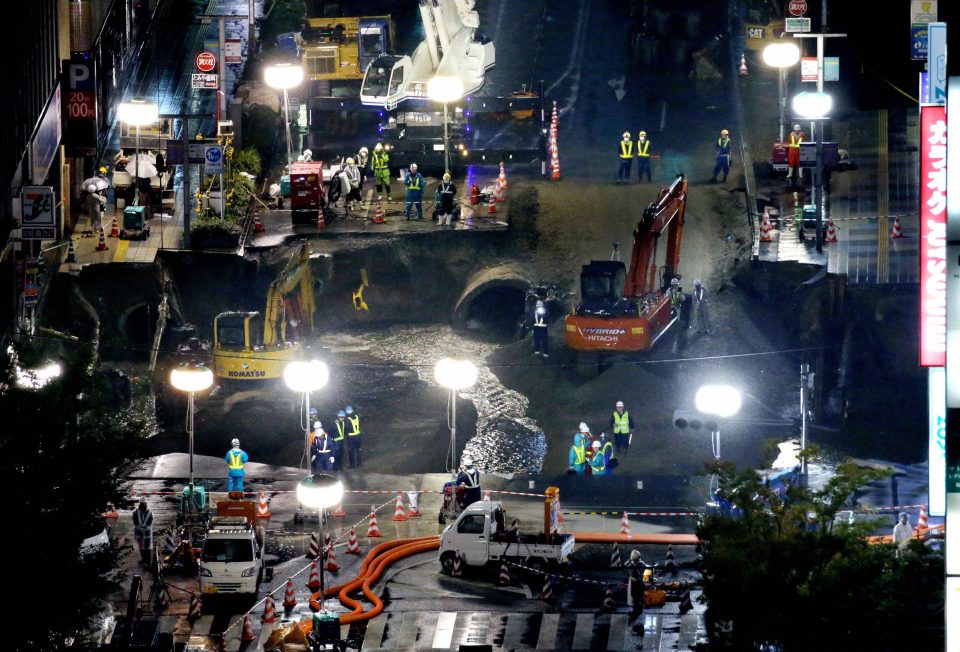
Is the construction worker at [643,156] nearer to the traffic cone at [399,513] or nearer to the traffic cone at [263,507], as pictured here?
the traffic cone at [399,513]

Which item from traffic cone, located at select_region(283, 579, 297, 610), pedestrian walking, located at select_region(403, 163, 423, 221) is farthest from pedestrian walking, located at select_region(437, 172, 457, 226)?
traffic cone, located at select_region(283, 579, 297, 610)

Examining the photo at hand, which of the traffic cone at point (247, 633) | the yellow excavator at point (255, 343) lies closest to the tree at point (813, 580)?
the traffic cone at point (247, 633)

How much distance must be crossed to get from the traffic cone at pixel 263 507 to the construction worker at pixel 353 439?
3.83 metres

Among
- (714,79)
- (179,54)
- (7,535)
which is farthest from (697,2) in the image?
(7,535)

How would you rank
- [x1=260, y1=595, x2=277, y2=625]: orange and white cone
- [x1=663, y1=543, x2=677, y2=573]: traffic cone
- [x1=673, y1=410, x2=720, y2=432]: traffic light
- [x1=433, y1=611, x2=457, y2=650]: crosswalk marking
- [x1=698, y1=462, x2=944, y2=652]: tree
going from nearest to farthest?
[x1=698, y1=462, x2=944, y2=652]: tree → [x1=433, y1=611, x2=457, y2=650]: crosswalk marking → [x1=260, y1=595, x2=277, y2=625]: orange and white cone → [x1=663, y1=543, x2=677, y2=573]: traffic cone → [x1=673, y1=410, x2=720, y2=432]: traffic light

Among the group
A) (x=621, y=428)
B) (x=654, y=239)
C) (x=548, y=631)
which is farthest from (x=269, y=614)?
(x=654, y=239)

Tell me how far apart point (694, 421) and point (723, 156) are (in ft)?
58.8

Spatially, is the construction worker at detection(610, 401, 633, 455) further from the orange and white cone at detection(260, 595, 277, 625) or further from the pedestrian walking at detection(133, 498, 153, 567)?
the orange and white cone at detection(260, 595, 277, 625)

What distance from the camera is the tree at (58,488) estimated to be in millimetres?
35844

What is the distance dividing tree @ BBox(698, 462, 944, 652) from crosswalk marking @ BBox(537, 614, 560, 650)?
16.7 ft

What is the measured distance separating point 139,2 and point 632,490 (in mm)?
36269

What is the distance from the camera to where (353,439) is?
5481 centimetres

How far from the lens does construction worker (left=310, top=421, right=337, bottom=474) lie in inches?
2111

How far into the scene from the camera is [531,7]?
82625 millimetres
